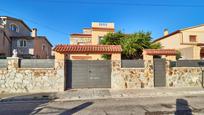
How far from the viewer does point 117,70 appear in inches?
592

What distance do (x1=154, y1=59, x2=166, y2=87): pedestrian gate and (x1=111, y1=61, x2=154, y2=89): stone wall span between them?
526 millimetres

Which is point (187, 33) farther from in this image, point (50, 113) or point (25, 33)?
point (25, 33)

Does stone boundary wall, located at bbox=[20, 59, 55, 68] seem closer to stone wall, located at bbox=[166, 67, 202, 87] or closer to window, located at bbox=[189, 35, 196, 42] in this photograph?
stone wall, located at bbox=[166, 67, 202, 87]

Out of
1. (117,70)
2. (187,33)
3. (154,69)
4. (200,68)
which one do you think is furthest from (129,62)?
(187,33)

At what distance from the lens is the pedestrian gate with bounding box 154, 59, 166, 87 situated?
15.6 m

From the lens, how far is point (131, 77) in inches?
596

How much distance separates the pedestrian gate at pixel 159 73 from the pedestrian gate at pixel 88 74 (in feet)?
13.0

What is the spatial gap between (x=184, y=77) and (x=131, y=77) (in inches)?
184

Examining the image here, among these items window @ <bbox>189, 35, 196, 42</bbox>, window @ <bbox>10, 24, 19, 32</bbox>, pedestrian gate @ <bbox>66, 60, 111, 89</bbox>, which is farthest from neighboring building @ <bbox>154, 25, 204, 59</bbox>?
window @ <bbox>10, 24, 19, 32</bbox>

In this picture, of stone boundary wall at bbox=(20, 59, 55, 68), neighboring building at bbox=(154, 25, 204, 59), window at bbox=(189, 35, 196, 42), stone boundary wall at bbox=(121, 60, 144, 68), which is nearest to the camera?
stone boundary wall at bbox=(20, 59, 55, 68)

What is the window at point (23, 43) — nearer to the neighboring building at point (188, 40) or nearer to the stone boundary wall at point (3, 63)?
the stone boundary wall at point (3, 63)

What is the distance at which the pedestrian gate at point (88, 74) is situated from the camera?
1498 centimetres

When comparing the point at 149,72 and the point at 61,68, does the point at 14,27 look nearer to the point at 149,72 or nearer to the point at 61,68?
the point at 61,68

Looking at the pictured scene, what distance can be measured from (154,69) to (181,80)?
8.41ft
